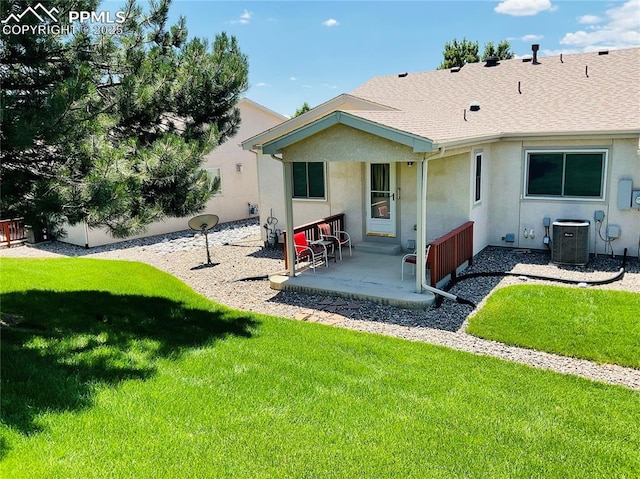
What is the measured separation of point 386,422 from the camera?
478cm

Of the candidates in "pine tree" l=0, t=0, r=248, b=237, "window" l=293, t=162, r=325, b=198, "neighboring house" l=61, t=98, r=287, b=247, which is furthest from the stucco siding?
"neighboring house" l=61, t=98, r=287, b=247

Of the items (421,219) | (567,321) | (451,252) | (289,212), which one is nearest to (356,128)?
(421,219)

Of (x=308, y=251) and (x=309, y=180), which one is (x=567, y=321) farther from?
(x=309, y=180)

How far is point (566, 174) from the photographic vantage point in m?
11.8

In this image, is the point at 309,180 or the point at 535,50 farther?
the point at 535,50

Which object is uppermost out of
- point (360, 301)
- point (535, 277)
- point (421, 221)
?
point (421, 221)

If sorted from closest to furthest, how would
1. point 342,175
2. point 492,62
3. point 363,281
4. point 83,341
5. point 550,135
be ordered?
point 83,341
point 363,281
point 550,135
point 342,175
point 492,62

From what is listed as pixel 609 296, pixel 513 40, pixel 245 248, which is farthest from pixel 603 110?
pixel 513 40

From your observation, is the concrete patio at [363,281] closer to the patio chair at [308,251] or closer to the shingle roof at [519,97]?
the patio chair at [308,251]

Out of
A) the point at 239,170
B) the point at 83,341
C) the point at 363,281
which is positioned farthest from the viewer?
the point at 239,170

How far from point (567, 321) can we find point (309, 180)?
7.96m

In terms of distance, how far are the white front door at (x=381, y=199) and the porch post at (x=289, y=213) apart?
9.69 ft

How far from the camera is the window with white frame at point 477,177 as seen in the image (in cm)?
1152

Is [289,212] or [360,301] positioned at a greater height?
[289,212]
